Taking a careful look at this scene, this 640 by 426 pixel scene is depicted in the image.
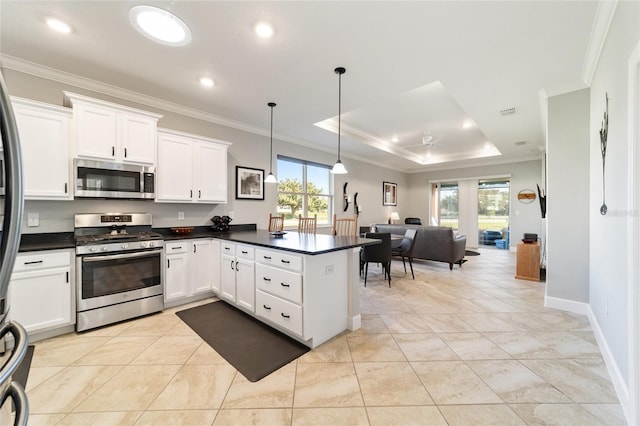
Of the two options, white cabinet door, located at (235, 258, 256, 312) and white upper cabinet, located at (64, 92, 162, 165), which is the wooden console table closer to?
white cabinet door, located at (235, 258, 256, 312)

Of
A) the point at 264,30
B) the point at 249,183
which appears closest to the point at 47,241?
the point at 249,183

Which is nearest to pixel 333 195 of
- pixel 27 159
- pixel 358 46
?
pixel 358 46

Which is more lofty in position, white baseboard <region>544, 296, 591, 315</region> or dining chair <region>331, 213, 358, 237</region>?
dining chair <region>331, 213, 358, 237</region>

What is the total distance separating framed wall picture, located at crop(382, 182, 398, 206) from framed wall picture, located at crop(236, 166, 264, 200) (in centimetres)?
447

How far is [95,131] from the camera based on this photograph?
276 cm

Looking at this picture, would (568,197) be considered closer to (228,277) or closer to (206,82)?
(228,277)

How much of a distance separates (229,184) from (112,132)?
1653 mm

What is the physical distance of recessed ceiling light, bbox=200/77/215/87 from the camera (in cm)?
296

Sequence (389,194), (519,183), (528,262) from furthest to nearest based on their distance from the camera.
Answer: (389,194), (519,183), (528,262)

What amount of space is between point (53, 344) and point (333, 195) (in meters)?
5.03

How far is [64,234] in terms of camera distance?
2.86 metres

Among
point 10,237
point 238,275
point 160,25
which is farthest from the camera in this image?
point 238,275

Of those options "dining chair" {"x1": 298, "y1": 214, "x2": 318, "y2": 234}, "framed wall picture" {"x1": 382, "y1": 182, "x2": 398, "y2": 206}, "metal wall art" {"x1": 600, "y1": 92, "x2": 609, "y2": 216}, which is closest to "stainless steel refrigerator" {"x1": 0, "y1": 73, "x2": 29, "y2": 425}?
"metal wall art" {"x1": 600, "y1": 92, "x2": 609, "y2": 216}

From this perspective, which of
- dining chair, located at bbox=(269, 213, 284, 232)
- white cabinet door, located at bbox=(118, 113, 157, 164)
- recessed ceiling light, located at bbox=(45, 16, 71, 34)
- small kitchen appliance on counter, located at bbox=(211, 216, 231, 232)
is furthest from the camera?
dining chair, located at bbox=(269, 213, 284, 232)
